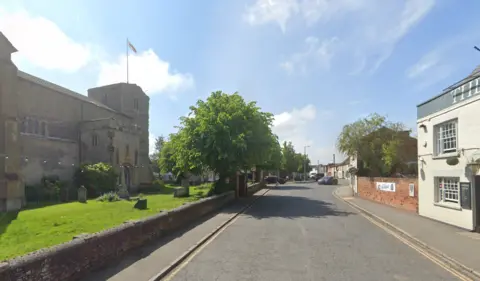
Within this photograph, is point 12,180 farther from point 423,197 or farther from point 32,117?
point 423,197

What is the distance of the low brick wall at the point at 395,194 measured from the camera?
20156mm

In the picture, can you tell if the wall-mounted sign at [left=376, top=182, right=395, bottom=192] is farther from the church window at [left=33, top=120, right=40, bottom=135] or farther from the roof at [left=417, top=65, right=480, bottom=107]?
the church window at [left=33, top=120, right=40, bottom=135]

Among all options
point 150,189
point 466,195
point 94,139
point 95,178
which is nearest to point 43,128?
point 94,139

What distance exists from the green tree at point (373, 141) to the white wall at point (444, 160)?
13.7 m

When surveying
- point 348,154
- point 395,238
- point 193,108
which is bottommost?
point 395,238

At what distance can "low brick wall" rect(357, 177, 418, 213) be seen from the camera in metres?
20.2

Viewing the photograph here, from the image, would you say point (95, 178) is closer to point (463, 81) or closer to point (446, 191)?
point (446, 191)

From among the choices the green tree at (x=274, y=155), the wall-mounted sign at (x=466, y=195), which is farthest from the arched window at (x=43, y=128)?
the wall-mounted sign at (x=466, y=195)

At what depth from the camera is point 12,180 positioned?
26.6 metres

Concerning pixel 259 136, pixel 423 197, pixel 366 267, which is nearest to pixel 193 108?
pixel 259 136

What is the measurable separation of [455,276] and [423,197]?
36.3 ft

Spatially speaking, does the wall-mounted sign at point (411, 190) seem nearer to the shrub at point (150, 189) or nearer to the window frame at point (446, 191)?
the window frame at point (446, 191)

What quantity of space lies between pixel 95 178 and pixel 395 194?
90.0 feet

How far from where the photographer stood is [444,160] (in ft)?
51.8
